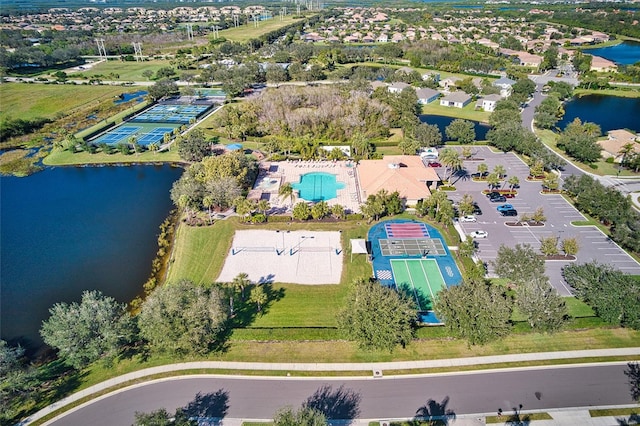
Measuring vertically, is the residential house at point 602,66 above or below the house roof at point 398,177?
above

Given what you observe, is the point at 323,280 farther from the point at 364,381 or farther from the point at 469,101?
the point at 469,101

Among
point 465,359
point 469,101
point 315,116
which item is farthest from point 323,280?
point 469,101

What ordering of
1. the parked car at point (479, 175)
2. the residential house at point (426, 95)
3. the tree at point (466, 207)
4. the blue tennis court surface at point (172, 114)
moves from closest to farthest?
the tree at point (466, 207)
the parked car at point (479, 175)
the blue tennis court surface at point (172, 114)
the residential house at point (426, 95)

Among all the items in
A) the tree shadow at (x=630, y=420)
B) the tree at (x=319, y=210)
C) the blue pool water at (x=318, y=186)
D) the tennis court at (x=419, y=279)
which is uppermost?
the tree at (x=319, y=210)

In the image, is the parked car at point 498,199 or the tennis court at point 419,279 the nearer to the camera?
the tennis court at point 419,279

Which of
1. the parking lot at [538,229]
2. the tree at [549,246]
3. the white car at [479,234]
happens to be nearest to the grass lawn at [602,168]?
the parking lot at [538,229]

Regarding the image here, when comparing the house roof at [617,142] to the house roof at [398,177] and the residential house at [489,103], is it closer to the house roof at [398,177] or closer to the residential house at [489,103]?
the residential house at [489,103]

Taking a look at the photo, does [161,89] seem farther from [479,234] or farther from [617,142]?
[617,142]

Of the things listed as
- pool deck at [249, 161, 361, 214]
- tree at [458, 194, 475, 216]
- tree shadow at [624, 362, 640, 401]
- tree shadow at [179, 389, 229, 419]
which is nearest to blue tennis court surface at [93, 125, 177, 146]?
pool deck at [249, 161, 361, 214]

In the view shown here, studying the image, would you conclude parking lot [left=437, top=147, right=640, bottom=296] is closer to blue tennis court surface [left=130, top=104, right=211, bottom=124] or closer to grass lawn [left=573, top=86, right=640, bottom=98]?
grass lawn [left=573, top=86, right=640, bottom=98]
